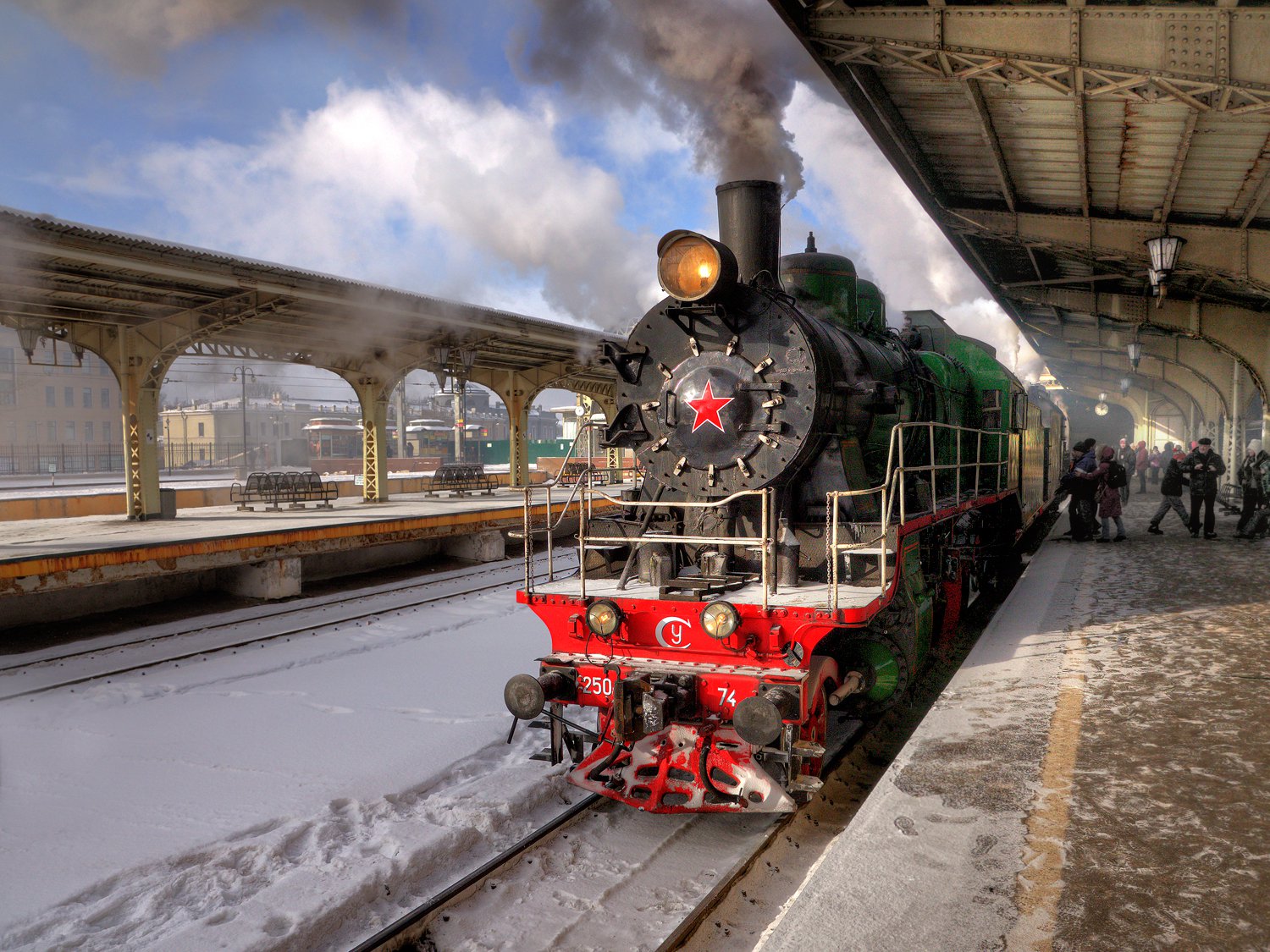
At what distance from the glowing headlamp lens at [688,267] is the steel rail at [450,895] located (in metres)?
3.17

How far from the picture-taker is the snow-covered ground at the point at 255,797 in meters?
3.85

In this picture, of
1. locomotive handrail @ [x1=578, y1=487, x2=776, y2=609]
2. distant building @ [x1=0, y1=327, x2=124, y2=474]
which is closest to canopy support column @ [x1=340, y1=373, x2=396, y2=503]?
locomotive handrail @ [x1=578, y1=487, x2=776, y2=609]

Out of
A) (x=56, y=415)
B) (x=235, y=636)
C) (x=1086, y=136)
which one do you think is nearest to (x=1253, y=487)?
(x=1086, y=136)

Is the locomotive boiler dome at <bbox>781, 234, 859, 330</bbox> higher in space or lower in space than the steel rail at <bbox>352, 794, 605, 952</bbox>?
higher

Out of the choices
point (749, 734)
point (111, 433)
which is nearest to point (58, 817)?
point (749, 734)

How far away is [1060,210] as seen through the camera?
11070 millimetres

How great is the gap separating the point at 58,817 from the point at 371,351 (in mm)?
13336

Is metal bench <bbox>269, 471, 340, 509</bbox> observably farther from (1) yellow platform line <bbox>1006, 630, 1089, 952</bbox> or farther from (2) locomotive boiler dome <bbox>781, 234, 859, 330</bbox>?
(1) yellow platform line <bbox>1006, 630, 1089, 952</bbox>

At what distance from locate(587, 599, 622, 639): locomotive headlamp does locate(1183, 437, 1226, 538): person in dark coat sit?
35.4 feet

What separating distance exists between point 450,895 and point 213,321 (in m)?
12.0

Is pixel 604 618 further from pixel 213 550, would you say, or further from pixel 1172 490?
pixel 1172 490

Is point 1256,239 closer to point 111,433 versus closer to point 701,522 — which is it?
point 701,522

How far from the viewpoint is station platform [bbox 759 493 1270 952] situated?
2729mm

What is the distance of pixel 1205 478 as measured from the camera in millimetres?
11898
